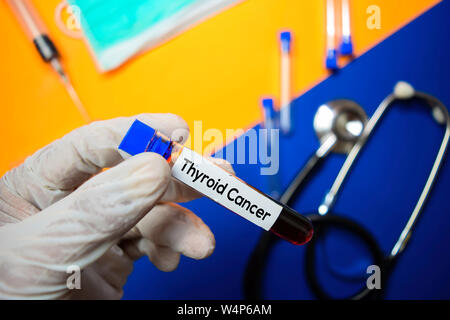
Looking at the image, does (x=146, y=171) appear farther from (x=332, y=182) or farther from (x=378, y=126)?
(x=378, y=126)

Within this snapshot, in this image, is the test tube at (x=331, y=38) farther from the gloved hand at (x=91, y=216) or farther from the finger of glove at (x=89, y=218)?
the finger of glove at (x=89, y=218)

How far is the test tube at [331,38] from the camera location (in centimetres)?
84

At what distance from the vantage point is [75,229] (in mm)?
399

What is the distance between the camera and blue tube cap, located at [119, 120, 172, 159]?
15.5 inches

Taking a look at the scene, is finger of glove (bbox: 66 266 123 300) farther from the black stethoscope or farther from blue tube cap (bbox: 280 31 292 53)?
blue tube cap (bbox: 280 31 292 53)

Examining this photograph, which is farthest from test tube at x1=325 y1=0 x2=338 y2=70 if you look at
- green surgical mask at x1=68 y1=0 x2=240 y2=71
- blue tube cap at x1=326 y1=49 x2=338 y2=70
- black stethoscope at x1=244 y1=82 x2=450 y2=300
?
green surgical mask at x1=68 y1=0 x2=240 y2=71

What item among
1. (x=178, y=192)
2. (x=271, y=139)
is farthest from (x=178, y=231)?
(x=271, y=139)

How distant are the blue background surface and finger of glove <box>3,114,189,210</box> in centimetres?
31

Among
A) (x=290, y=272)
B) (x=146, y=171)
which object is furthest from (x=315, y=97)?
(x=146, y=171)

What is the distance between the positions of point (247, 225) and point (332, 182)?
27 centimetres

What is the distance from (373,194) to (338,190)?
128 millimetres

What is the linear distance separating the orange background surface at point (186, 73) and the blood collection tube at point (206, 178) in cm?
37

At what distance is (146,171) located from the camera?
0.39m

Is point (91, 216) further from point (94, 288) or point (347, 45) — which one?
point (347, 45)
